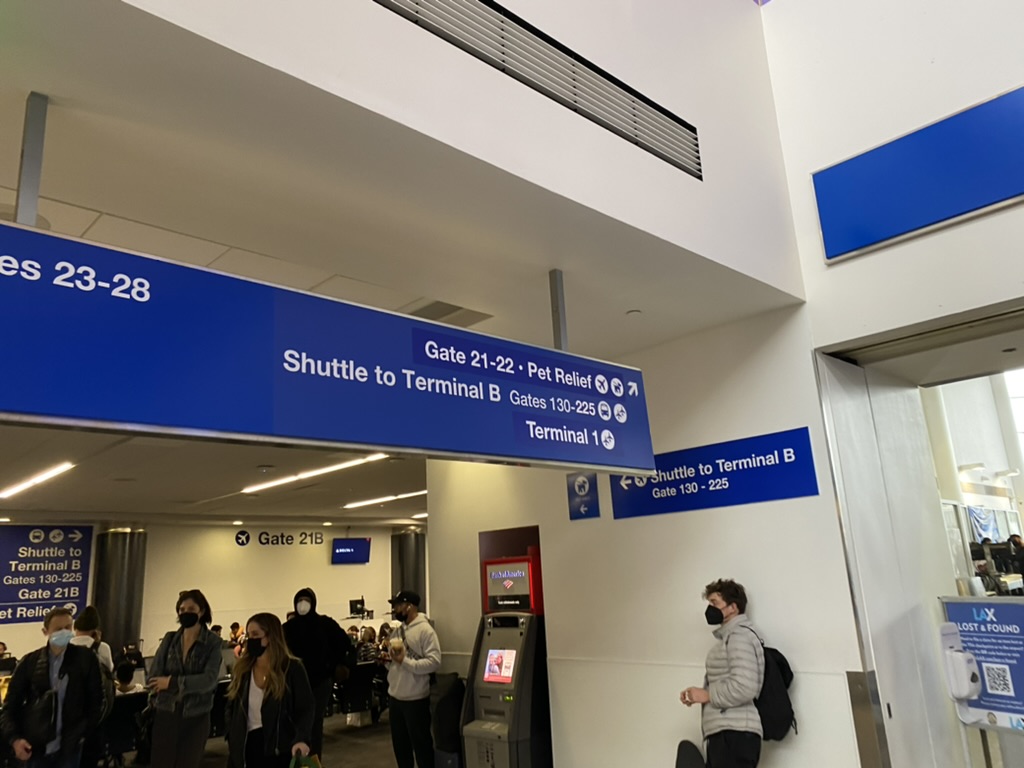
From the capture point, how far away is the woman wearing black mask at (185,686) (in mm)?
4258

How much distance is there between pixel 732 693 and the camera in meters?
3.21

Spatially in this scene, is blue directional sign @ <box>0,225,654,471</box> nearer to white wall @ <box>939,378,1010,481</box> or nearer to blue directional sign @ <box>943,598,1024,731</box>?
blue directional sign @ <box>943,598,1024,731</box>

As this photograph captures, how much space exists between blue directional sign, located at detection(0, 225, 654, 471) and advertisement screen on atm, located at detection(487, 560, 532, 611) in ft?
8.21

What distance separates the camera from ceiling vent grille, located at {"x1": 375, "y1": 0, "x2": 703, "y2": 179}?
2238 millimetres

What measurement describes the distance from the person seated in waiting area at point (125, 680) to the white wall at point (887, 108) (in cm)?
658

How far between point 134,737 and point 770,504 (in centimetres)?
627

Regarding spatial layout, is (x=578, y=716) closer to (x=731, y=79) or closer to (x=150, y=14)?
(x=731, y=79)

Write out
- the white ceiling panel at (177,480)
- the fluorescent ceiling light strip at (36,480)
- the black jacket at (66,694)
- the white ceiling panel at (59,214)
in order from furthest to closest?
1. the fluorescent ceiling light strip at (36,480)
2. the white ceiling panel at (177,480)
3. the black jacket at (66,694)
4. the white ceiling panel at (59,214)

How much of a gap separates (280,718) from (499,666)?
142 centimetres

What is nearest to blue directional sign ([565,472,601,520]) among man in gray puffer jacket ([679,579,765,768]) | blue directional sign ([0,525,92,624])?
man in gray puffer jacket ([679,579,765,768])

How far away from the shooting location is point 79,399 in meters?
1.47

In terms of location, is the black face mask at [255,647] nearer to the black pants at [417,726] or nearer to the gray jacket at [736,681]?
the black pants at [417,726]

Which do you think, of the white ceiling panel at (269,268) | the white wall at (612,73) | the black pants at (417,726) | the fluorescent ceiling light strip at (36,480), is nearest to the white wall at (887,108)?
the white wall at (612,73)

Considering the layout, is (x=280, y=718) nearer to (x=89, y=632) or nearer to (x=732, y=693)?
(x=732, y=693)
